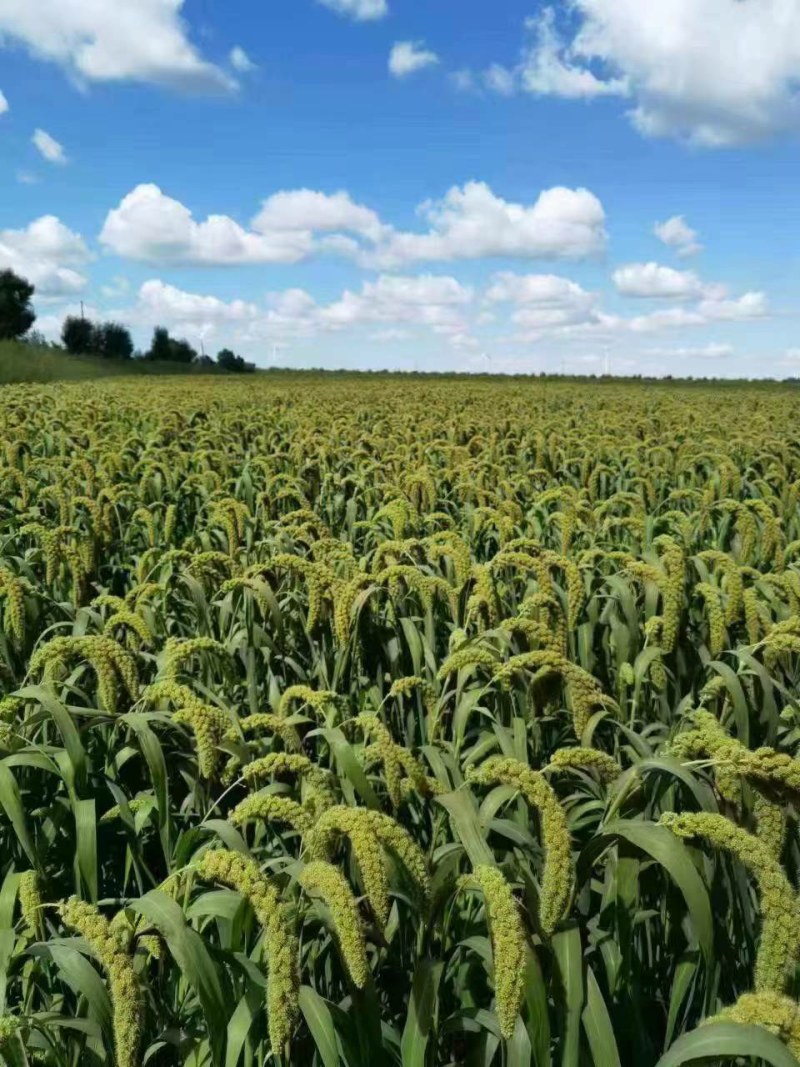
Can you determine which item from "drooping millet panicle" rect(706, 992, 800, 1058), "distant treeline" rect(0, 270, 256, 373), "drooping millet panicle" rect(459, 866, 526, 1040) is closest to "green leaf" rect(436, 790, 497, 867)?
"drooping millet panicle" rect(459, 866, 526, 1040)

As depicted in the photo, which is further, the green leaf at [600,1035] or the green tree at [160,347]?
the green tree at [160,347]

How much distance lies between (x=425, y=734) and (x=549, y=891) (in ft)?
6.13

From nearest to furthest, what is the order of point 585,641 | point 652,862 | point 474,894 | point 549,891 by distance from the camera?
point 549,891 → point 652,862 → point 474,894 → point 585,641

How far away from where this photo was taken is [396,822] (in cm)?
167

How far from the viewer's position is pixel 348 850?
231cm

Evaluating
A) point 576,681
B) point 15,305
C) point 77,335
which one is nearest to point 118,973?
point 576,681

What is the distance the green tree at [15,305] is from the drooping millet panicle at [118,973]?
262ft

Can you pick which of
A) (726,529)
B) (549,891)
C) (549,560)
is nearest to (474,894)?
(549,891)

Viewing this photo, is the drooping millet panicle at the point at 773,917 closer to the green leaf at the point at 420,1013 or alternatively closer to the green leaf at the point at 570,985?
the green leaf at the point at 570,985

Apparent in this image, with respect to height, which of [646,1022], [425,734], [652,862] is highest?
[652,862]

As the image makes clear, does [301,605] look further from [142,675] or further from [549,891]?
[549,891]

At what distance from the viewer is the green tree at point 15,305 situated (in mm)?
74938

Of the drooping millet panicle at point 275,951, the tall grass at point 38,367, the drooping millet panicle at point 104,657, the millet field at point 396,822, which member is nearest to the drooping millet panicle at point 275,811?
the millet field at point 396,822

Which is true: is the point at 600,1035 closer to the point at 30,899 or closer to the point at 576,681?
the point at 576,681
